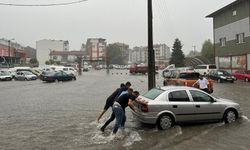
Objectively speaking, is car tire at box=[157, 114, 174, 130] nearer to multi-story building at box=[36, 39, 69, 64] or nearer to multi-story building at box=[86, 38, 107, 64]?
multi-story building at box=[86, 38, 107, 64]

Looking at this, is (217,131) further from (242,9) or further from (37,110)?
(242,9)

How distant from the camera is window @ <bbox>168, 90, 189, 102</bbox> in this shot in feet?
44.5

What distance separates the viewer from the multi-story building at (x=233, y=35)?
49.3 metres

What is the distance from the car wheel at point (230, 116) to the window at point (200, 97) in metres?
0.77

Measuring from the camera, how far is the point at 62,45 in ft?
Result: 650

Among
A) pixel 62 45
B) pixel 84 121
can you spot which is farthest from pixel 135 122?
pixel 62 45

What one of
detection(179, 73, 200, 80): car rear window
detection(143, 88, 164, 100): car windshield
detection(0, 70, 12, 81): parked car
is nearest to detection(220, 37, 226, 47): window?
detection(179, 73, 200, 80): car rear window

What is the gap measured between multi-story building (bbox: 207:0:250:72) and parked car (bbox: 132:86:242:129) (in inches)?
1422

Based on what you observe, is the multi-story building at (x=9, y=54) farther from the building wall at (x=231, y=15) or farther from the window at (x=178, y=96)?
the window at (x=178, y=96)

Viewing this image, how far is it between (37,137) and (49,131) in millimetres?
1040

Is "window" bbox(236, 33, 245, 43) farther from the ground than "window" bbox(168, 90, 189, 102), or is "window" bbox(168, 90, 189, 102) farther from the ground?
"window" bbox(236, 33, 245, 43)

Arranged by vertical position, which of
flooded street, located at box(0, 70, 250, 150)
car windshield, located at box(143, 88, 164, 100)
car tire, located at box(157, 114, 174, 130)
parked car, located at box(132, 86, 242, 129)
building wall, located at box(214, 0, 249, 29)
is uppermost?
building wall, located at box(214, 0, 249, 29)

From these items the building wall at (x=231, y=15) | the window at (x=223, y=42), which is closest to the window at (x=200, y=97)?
the building wall at (x=231, y=15)

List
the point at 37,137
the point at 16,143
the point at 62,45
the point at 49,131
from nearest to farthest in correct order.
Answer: the point at 16,143 → the point at 37,137 → the point at 49,131 → the point at 62,45
